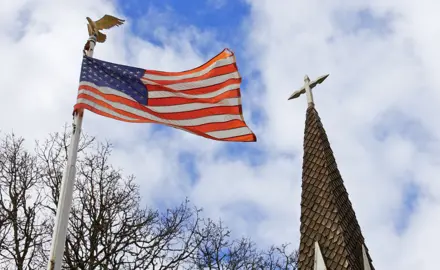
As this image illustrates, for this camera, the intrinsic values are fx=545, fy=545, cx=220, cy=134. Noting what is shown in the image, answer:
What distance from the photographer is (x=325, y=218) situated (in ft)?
38.0

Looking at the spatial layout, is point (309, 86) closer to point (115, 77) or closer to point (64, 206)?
point (115, 77)

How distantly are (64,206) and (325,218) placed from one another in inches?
286

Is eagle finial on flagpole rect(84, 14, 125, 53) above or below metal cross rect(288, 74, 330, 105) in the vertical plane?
below

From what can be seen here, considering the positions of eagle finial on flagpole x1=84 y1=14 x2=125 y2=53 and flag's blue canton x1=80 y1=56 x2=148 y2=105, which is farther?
eagle finial on flagpole x1=84 y1=14 x2=125 y2=53

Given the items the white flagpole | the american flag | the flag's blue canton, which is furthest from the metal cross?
the white flagpole

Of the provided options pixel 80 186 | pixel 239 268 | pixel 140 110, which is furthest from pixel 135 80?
pixel 239 268

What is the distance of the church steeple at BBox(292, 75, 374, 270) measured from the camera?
431 inches

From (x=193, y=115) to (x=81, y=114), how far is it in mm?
1503

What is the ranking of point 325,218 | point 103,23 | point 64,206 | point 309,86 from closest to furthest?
point 64,206, point 103,23, point 325,218, point 309,86

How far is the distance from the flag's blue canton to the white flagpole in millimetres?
568

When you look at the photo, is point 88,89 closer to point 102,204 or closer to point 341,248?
point 341,248

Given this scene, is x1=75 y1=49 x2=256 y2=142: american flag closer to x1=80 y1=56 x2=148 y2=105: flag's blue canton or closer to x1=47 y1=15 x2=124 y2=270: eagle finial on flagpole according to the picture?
x1=80 y1=56 x2=148 y2=105: flag's blue canton

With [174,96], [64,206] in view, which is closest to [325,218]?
[174,96]

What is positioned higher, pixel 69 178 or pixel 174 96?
pixel 174 96
